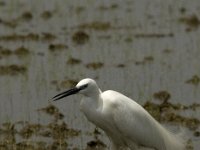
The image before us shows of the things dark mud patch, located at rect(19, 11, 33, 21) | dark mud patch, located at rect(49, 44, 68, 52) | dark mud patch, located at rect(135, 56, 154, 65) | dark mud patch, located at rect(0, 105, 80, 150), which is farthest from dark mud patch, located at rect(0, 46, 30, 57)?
dark mud patch, located at rect(0, 105, 80, 150)

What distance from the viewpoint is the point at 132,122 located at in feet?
30.8

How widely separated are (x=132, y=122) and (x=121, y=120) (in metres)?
0.14

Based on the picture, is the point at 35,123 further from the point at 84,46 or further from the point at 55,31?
the point at 55,31

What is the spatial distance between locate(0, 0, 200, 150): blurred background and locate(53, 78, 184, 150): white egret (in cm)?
72

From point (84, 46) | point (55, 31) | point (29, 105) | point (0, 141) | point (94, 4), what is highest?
point (94, 4)

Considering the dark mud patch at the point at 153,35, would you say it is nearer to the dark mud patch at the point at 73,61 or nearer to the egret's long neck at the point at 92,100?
the dark mud patch at the point at 73,61

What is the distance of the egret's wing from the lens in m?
9.30

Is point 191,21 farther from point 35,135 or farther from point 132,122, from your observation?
point 132,122

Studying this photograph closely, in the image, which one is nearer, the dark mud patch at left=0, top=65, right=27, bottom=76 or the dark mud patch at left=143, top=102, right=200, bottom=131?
the dark mud patch at left=143, top=102, right=200, bottom=131

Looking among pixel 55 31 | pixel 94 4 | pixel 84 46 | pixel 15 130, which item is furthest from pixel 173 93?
pixel 94 4

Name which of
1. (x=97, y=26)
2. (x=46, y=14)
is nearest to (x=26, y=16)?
(x=46, y=14)

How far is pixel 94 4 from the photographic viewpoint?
23.1m

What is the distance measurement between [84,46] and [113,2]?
→ 5.95 metres

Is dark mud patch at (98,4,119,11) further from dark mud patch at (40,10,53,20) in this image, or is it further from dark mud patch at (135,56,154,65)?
dark mud patch at (135,56,154,65)
